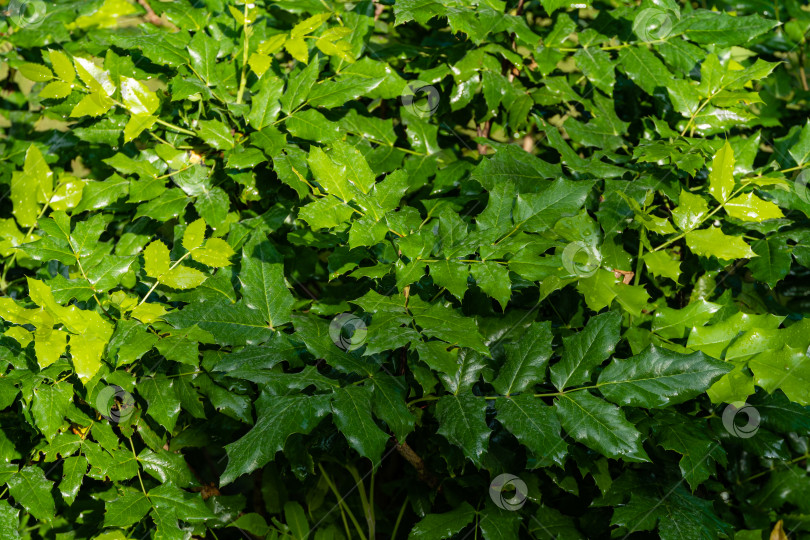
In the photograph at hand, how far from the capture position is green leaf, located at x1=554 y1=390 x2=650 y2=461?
89cm

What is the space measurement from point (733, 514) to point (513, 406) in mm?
627

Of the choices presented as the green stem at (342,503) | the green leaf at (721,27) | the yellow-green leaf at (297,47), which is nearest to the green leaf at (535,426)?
the green stem at (342,503)

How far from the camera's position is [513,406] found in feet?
3.10

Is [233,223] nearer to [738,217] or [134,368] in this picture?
[134,368]

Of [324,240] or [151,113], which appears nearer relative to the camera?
[324,240]

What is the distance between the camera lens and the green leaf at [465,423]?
87cm

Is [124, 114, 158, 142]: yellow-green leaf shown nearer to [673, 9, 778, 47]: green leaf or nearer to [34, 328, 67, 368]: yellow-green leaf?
[34, 328, 67, 368]: yellow-green leaf

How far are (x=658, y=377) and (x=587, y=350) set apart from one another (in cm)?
10

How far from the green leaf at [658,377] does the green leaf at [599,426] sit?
29 mm

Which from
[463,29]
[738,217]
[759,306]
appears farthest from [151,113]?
[759,306]

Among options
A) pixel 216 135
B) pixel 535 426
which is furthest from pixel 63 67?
pixel 535 426

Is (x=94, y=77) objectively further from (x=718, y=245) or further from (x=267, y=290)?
(x=718, y=245)

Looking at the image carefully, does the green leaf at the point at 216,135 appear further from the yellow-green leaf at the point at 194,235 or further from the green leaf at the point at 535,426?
the green leaf at the point at 535,426

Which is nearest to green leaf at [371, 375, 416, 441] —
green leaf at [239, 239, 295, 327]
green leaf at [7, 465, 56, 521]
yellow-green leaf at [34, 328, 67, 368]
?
green leaf at [239, 239, 295, 327]
